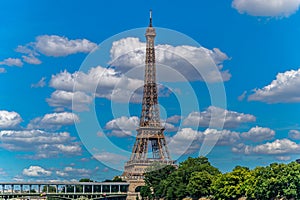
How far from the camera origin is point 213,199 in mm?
81750

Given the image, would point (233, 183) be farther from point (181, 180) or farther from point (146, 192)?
point (146, 192)

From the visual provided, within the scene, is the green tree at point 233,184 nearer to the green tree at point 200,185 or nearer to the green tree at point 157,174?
the green tree at point 200,185

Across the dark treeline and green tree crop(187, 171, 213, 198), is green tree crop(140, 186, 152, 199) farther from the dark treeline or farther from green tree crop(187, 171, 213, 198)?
green tree crop(187, 171, 213, 198)

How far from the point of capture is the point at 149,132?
416 ft

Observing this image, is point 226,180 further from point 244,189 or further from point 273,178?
point 273,178

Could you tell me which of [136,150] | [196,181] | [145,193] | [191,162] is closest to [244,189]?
[196,181]

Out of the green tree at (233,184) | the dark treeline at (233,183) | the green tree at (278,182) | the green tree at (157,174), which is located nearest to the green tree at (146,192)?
the green tree at (157,174)

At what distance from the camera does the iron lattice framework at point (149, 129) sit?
127000 mm

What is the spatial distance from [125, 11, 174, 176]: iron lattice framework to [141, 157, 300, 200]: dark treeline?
13842mm

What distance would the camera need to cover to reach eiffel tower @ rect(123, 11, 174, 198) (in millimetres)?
127062

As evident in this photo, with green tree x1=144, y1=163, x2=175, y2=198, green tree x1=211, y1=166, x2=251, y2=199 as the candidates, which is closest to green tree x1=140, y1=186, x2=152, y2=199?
green tree x1=144, y1=163, x2=175, y2=198

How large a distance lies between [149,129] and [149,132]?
0.71 m

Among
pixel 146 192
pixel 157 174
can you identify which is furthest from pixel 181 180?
pixel 146 192

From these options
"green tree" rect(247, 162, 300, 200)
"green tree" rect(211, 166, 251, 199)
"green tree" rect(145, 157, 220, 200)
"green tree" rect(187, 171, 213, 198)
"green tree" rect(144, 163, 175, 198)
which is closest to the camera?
"green tree" rect(247, 162, 300, 200)
